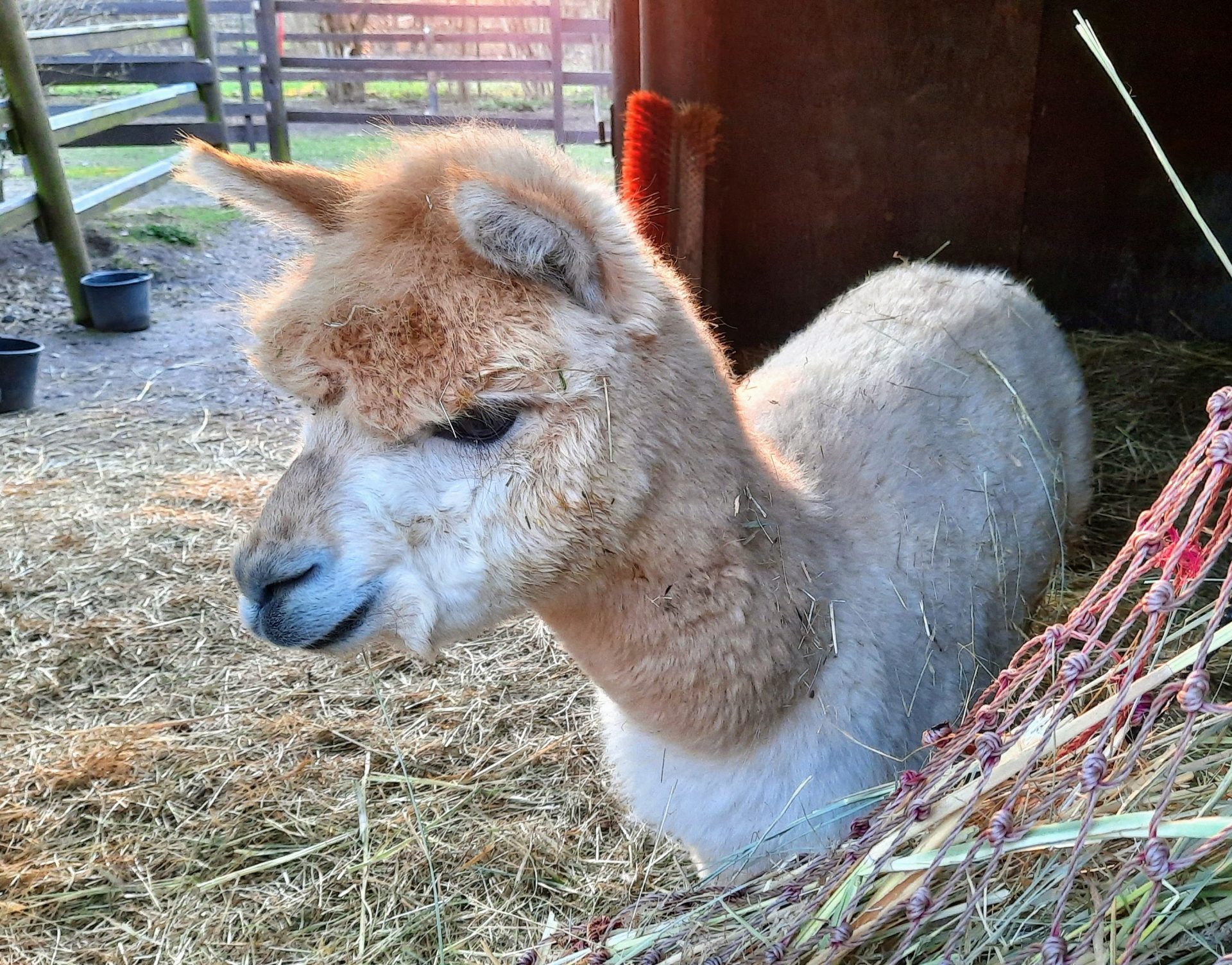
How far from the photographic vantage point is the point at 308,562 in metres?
1.72

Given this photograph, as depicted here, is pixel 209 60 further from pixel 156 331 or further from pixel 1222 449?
pixel 1222 449

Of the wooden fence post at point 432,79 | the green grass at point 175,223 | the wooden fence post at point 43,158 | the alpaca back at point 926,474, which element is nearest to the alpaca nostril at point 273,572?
the alpaca back at point 926,474

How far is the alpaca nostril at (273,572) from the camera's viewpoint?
5.66 ft

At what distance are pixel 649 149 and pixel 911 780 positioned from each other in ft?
12.3

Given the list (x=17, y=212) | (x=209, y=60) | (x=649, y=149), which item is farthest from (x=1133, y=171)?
(x=209, y=60)

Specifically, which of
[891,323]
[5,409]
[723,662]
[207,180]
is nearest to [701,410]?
[723,662]

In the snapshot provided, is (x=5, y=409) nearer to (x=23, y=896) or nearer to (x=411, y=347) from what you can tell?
(x=23, y=896)

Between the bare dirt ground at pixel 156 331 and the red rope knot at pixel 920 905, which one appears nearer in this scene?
the red rope knot at pixel 920 905

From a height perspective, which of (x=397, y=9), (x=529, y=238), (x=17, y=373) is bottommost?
(x=17, y=373)

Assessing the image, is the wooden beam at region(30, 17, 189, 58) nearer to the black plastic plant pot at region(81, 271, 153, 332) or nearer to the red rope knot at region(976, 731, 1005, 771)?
the black plastic plant pot at region(81, 271, 153, 332)

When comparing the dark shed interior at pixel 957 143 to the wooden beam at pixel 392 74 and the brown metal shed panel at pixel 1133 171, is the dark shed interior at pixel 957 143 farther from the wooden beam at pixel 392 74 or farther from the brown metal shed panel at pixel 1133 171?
the wooden beam at pixel 392 74

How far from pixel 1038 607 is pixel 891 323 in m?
1.12

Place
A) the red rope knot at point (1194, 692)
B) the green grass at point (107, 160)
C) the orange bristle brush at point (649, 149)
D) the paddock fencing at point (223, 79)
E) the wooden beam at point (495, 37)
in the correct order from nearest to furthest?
1. the red rope knot at point (1194, 692)
2. the orange bristle brush at point (649, 149)
3. the paddock fencing at point (223, 79)
4. the green grass at point (107, 160)
5. the wooden beam at point (495, 37)

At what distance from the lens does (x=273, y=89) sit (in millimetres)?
13258
